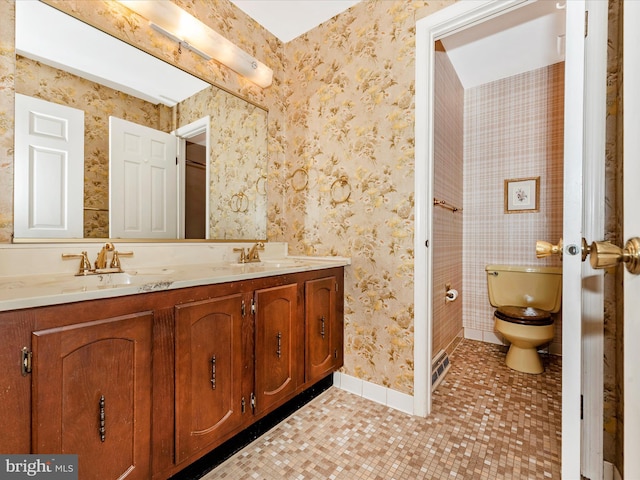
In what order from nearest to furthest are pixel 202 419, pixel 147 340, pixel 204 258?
pixel 147 340 → pixel 202 419 → pixel 204 258

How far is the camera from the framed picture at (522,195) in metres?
2.65

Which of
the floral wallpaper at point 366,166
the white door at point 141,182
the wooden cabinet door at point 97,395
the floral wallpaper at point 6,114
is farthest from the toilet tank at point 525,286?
the floral wallpaper at point 6,114

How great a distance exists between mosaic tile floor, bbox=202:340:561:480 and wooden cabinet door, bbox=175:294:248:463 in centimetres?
25

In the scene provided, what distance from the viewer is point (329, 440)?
1459 millimetres

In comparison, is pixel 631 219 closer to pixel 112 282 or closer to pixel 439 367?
pixel 112 282

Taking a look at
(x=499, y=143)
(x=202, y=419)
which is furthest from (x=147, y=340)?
(x=499, y=143)

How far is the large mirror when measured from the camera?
1.24 m

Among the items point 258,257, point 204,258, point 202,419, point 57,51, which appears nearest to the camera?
point 202,419

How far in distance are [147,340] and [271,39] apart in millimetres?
2198

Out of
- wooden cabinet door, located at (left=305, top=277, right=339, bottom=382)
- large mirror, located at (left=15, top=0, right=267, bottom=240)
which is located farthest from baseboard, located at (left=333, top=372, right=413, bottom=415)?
large mirror, located at (left=15, top=0, right=267, bottom=240)

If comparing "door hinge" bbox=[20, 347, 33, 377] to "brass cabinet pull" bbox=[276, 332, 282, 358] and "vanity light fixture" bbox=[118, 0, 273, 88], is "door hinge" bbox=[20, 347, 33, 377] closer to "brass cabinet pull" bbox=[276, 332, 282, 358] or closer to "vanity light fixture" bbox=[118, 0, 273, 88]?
"brass cabinet pull" bbox=[276, 332, 282, 358]

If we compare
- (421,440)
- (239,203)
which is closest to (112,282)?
(239,203)

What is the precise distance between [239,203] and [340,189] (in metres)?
0.69

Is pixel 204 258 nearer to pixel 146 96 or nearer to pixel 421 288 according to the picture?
pixel 146 96
